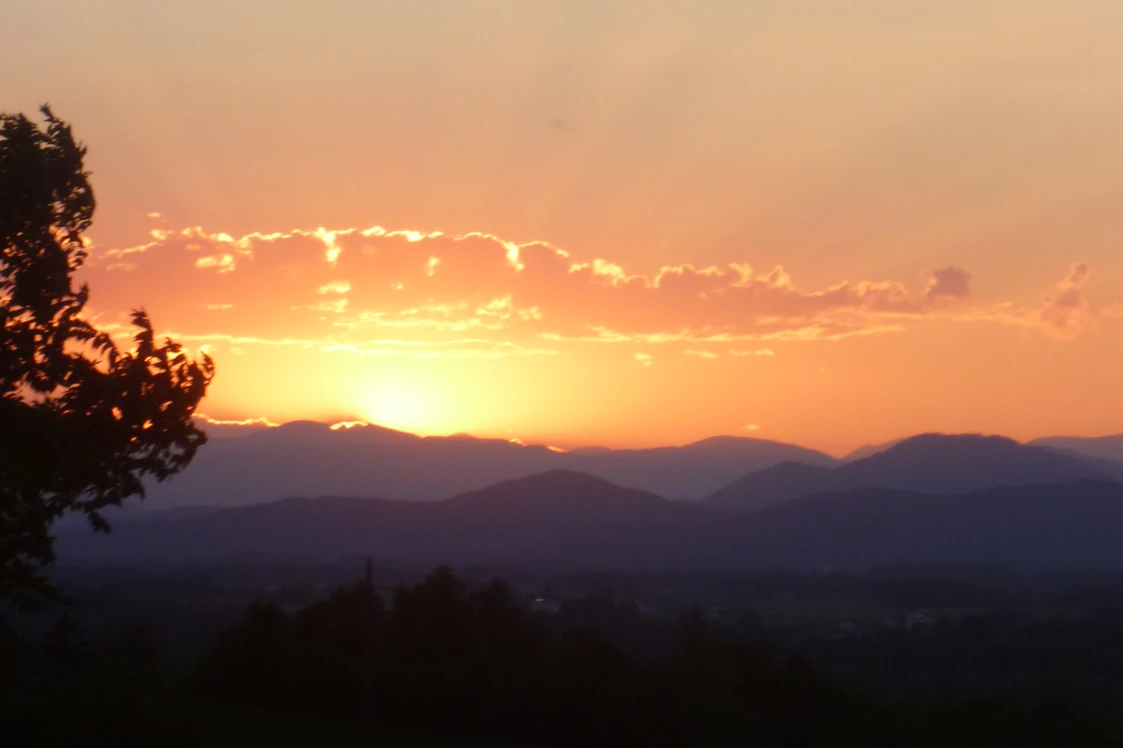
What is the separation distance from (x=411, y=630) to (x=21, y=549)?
15241 millimetres

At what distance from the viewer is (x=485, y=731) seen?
838 inches

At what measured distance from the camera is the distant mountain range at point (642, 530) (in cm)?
10719

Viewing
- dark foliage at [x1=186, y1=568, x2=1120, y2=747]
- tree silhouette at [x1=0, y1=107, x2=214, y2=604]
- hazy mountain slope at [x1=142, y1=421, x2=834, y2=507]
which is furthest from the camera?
hazy mountain slope at [x1=142, y1=421, x2=834, y2=507]

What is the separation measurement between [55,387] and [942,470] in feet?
459

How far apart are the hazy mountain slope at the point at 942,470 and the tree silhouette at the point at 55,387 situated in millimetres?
127758

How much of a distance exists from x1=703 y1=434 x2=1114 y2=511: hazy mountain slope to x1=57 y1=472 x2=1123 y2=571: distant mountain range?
11.8m

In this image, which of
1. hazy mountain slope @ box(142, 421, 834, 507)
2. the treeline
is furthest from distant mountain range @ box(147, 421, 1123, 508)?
the treeline

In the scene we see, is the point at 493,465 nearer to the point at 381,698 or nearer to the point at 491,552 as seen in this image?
the point at 491,552

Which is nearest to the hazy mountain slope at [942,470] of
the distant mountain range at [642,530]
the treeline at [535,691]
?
the distant mountain range at [642,530]

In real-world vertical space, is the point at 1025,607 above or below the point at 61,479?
below

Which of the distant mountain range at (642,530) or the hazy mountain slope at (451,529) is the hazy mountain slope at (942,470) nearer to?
the distant mountain range at (642,530)

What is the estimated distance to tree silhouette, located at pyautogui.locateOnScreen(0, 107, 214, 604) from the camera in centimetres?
1173

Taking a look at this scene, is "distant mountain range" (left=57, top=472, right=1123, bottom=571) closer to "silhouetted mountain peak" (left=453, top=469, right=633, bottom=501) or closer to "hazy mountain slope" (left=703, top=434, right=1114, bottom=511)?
"silhouetted mountain peak" (left=453, top=469, right=633, bottom=501)

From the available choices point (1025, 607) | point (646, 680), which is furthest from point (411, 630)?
point (1025, 607)
